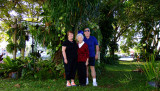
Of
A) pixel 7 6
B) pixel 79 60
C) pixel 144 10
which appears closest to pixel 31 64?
pixel 79 60

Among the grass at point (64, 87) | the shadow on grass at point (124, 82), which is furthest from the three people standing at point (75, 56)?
the shadow on grass at point (124, 82)

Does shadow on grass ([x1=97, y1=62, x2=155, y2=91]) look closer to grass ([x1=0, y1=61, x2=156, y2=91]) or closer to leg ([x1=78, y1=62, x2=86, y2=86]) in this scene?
grass ([x1=0, y1=61, x2=156, y2=91])

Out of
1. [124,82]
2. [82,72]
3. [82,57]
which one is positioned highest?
[82,57]

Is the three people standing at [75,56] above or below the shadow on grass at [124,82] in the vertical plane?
above

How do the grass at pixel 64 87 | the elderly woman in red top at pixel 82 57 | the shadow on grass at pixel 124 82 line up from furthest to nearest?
the elderly woman in red top at pixel 82 57, the shadow on grass at pixel 124 82, the grass at pixel 64 87

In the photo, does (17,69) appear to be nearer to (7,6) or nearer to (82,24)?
(82,24)

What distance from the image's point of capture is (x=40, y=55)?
7.51 metres

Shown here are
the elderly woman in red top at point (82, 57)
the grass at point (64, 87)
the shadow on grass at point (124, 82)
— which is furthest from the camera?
the elderly woman in red top at point (82, 57)

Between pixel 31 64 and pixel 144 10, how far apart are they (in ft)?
31.1

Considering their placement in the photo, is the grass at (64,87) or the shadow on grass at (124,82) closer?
the grass at (64,87)

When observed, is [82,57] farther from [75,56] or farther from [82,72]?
[82,72]

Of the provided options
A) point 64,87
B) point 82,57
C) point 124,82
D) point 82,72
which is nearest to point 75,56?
point 82,57

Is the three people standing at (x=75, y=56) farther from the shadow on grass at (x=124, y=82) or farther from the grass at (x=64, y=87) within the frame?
the shadow on grass at (x=124, y=82)

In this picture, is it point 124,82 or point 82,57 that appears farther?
point 124,82
